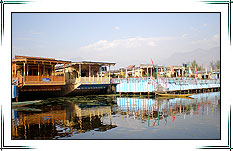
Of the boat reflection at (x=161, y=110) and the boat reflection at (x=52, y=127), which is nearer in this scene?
the boat reflection at (x=52, y=127)

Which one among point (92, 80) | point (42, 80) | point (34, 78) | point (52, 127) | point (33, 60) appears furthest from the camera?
point (92, 80)

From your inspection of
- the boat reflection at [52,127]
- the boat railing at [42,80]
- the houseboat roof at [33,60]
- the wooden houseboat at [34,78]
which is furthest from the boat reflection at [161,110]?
the houseboat roof at [33,60]

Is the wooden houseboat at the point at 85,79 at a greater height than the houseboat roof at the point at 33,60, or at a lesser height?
lesser

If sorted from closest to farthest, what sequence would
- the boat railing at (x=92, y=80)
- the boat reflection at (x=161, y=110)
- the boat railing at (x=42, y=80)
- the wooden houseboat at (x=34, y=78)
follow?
the boat reflection at (x=161, y=110), the wooden houseboat at (x=34, y=78), the boat railing at (x=42, y=80), the boat railing at (x=92, y=80)

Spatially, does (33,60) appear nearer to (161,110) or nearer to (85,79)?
(85,79)

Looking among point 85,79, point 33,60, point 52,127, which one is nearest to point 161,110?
point 52,127

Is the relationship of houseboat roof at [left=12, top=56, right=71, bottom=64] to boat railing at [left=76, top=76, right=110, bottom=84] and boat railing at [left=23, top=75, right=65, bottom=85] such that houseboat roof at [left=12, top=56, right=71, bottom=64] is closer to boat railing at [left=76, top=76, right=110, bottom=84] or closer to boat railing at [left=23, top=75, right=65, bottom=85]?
boat railing at [left=23, top=75, right=65, bottom=85]

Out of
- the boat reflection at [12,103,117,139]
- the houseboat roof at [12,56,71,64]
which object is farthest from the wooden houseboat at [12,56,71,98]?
the boat reflection at [12,103,117,139]

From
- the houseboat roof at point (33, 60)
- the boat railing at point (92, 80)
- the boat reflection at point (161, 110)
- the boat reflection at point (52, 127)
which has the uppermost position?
the houseboat roof at point (33, 60)

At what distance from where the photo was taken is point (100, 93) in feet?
114

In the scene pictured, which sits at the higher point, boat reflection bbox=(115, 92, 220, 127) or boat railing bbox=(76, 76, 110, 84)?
boat railing bbox=(76, 76, 110, 84)

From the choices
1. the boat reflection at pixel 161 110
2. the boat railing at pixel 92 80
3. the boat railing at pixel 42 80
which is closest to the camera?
the boat reflection at pixel 161 110

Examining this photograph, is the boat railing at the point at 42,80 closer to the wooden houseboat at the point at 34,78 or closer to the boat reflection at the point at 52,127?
the wooden houseboat at the point at 34,78
